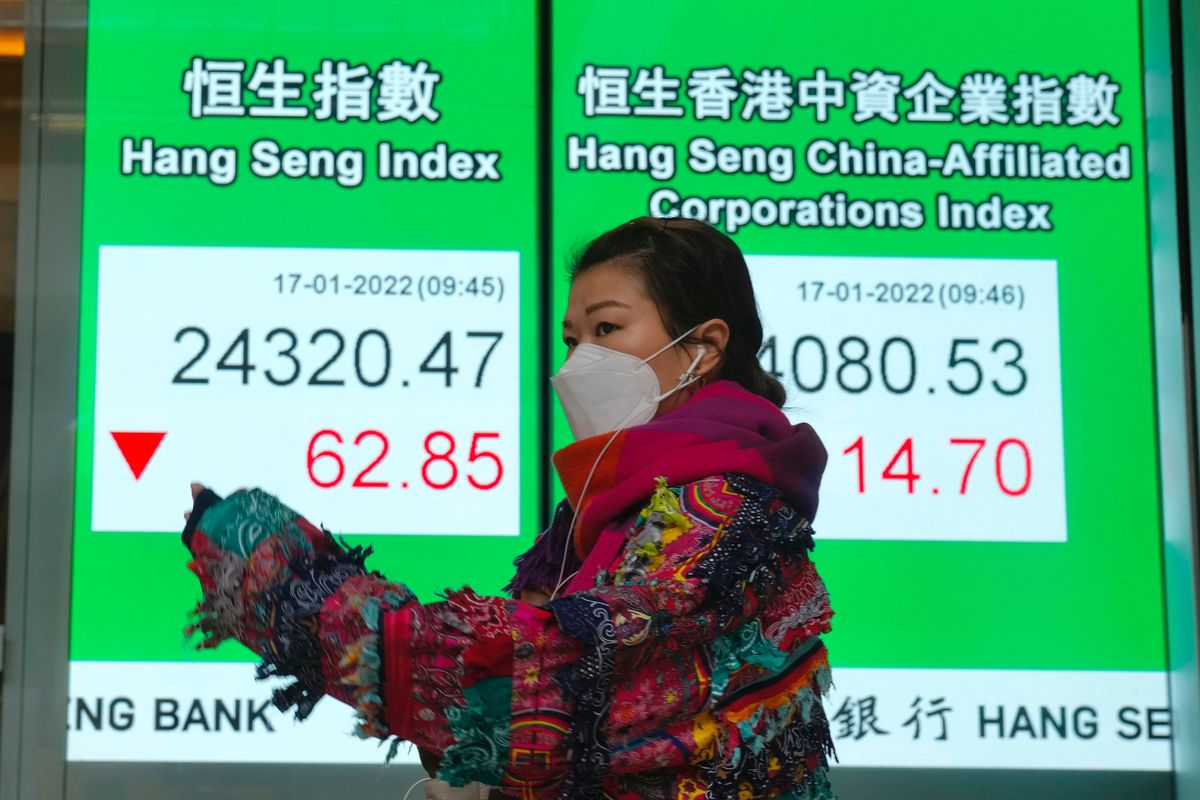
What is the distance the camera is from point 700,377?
1978mm

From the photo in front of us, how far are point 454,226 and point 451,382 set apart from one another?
0.43m

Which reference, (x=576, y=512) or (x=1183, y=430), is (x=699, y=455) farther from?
(x=1183, y=430)

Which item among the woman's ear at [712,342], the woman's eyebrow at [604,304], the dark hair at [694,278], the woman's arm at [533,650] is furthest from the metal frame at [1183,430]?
the woman's arm at [533,650]

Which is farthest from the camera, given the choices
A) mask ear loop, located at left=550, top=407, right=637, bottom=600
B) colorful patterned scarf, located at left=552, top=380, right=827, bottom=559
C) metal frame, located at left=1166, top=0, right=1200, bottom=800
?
metal frame, located at left=1166, top=0, right=1200, bottom=800

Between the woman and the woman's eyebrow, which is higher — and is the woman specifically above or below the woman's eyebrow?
below

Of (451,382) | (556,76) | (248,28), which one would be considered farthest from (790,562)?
(248,28)

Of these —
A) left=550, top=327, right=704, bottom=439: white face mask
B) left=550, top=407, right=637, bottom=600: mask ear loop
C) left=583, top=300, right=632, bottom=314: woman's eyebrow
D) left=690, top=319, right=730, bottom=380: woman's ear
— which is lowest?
left=550, top=407, right=637, bottom=600: mask ear loop

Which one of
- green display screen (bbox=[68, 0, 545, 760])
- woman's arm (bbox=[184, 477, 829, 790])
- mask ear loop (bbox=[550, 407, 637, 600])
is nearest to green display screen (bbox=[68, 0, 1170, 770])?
green display screen (bbox=[68, 0, 545, 760])

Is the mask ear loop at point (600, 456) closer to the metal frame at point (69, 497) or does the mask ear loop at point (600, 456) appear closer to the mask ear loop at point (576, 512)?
the mask ear loop at point (576, 512)

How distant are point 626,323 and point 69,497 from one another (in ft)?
8.21

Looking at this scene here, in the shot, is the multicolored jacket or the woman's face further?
the woman's face

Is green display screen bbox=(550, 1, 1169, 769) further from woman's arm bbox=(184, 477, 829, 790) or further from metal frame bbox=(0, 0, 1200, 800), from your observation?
woman's arm bbox=(184, 477, 829, 790)

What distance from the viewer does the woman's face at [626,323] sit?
1.95 meters

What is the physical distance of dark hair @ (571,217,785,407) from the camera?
1.97 metres
